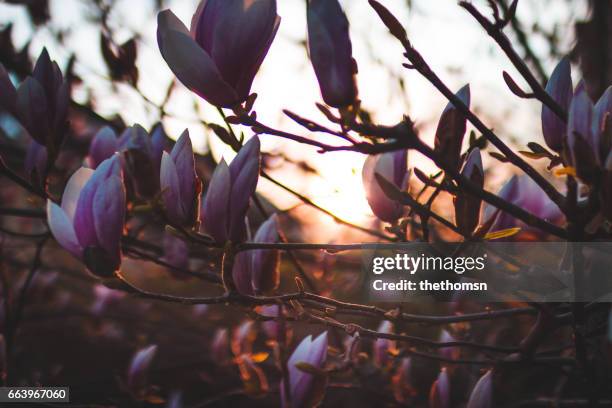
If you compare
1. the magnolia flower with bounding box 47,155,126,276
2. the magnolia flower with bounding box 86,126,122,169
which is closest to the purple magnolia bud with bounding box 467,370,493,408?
the magnolia flower with bounding box 47,155,126,276

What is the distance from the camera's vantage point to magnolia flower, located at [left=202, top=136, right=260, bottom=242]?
53 centimetres

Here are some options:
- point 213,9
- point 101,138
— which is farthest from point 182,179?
point 101,138

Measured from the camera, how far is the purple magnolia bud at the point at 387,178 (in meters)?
0.65

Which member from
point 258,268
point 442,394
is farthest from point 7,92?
point 442,394

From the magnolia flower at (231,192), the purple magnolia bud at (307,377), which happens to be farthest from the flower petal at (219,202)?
the purple magnolia bud at (307,377)

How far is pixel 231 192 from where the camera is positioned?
54 cm

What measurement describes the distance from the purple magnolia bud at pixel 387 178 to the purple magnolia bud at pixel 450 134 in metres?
0.13

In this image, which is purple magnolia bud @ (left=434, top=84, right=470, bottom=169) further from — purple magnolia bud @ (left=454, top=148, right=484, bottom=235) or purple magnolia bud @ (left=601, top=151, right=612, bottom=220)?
purple magnolia bud @ (left=601, top=151, right=612, bottom=220)

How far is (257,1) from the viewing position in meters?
0.48

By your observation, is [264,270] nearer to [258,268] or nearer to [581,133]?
[258,268]

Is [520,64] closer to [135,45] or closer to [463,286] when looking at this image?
[463,286]

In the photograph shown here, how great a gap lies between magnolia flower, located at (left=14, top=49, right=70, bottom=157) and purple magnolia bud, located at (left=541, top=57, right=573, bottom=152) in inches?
23.2

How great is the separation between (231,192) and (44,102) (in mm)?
281

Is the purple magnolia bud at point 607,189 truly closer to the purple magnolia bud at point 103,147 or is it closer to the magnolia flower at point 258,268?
the magnolia flower at point 258,268
